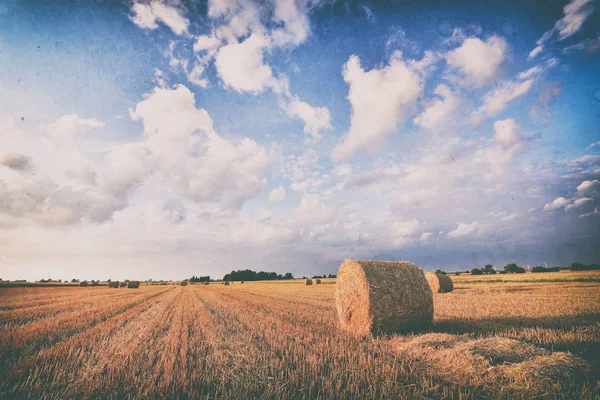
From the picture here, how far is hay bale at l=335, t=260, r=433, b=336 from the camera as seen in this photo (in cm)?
754

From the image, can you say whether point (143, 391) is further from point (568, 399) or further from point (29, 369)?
point (568, 399)

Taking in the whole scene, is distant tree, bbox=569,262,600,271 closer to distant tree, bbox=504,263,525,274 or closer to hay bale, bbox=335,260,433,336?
distant tree, bbox=504,263,525,274

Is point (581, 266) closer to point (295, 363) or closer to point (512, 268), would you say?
point (512, 268)

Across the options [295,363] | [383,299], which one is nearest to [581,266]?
[383,299]

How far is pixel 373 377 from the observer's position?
392 cm

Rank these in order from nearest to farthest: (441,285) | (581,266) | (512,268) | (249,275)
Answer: (441,285) < (581,266) < (512,268) < (249,275)

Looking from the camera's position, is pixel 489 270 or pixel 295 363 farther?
pixel 489 270

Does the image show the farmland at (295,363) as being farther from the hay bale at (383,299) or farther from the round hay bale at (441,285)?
the round hay bale at (441,285)

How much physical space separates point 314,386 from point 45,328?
836 cm

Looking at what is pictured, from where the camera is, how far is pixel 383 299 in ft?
25.3

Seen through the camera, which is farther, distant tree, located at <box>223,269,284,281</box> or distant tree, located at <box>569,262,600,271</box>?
distant tree, located at <box>223,269,284,281</box>

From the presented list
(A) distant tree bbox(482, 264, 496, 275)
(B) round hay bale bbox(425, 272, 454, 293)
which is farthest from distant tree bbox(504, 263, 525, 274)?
(B) round hay bale bbox(425, 272, 454, 293)

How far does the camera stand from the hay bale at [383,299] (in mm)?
7535

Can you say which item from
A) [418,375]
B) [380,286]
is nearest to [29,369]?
[418,375]
